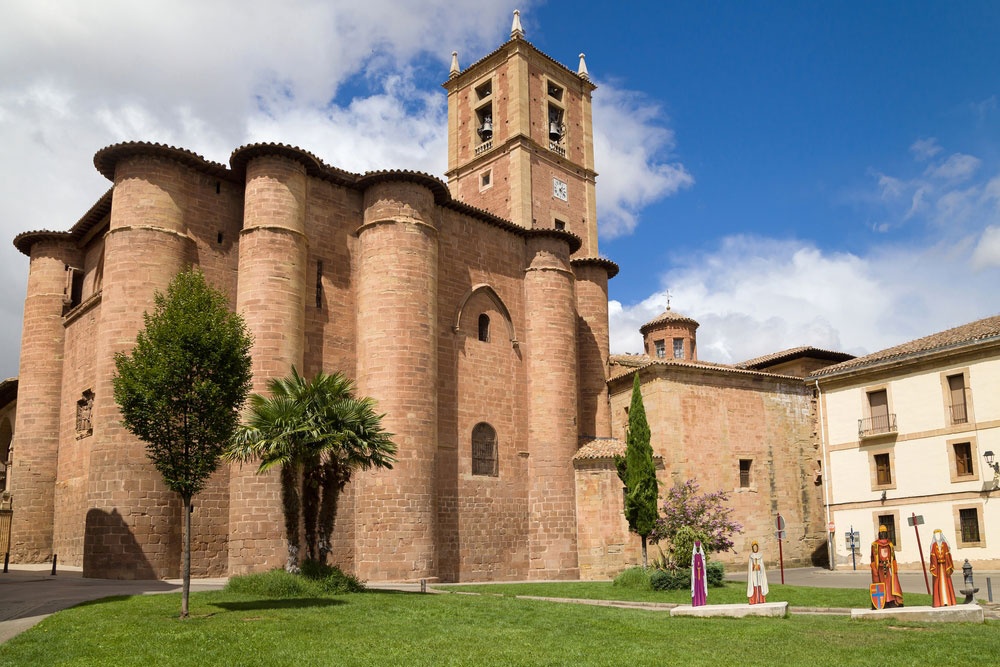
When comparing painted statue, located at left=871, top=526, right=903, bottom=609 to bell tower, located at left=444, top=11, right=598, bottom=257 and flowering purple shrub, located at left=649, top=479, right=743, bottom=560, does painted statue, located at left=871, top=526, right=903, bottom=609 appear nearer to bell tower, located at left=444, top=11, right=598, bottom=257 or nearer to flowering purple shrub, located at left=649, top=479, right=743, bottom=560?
flowering purple shrub, located at left=649, top=479, right=743, bottom=560

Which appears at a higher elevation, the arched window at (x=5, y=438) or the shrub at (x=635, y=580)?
the arched window at (x=5, y=438)

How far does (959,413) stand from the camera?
26516 millimetres

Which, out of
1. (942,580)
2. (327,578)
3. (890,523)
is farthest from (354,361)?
(890,523)

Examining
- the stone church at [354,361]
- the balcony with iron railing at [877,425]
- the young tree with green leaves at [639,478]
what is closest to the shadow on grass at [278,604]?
the stone church at [354,361]

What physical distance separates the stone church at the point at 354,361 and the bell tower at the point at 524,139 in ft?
22.9

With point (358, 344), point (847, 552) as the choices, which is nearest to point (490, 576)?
point (358, 344)

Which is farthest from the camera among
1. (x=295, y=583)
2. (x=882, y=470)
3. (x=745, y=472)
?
(x=745, y=472)

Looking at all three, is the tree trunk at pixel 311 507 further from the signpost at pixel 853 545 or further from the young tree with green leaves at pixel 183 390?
the signpost at pixel 853 545

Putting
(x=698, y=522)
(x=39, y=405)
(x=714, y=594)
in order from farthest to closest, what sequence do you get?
1. (x=39, y=405)
2. (x=698, y=522)
3. (x=714, y=594)

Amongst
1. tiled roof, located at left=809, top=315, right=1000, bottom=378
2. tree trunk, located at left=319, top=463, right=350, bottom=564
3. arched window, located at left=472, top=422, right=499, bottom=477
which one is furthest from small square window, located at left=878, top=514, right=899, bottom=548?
tree trunk, located at left=319, top=463, right=350, bottom=564

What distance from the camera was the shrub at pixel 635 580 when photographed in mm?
21248

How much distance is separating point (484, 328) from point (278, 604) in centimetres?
1431

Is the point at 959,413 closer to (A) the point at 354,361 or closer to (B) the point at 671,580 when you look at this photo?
(B) the point at 671,580

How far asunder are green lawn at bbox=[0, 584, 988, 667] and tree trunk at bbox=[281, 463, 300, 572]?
183 cm
